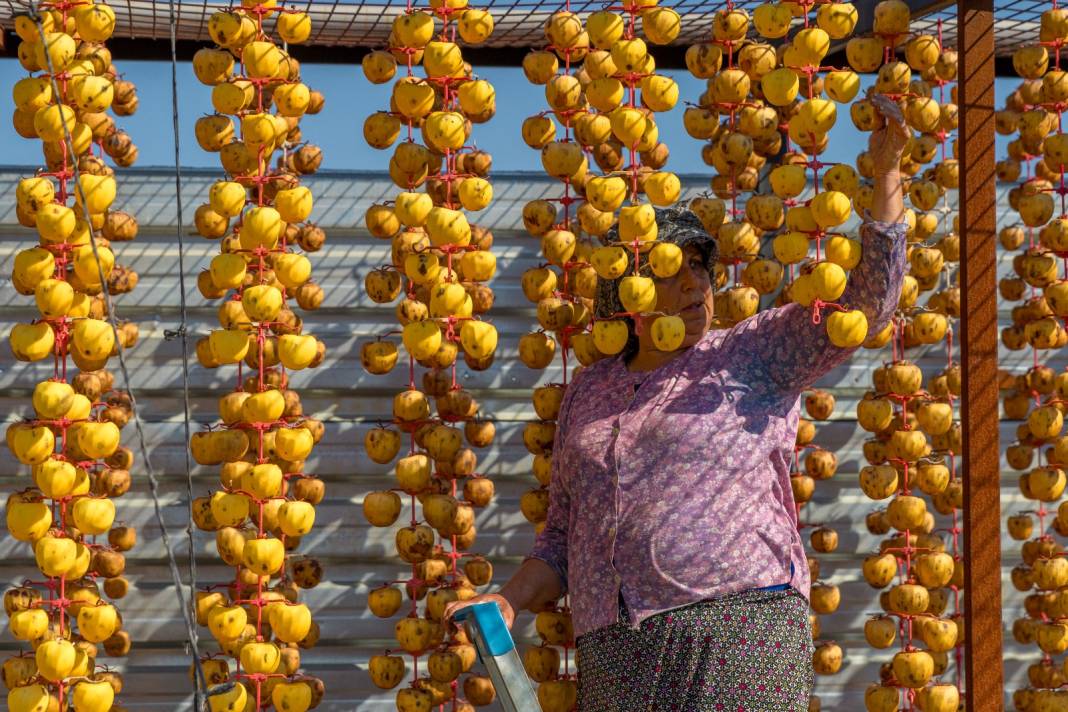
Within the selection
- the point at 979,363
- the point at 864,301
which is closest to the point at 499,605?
the point at 864,301

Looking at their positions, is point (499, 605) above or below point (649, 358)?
below

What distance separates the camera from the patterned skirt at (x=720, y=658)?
8.97 feet

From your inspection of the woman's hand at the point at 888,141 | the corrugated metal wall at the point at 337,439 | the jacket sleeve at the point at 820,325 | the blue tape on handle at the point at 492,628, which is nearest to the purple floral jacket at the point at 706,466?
the jacket sleeve at the point at 820,325

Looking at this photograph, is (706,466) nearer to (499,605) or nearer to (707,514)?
(707,514)

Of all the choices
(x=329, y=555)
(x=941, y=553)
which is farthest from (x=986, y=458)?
(x=329, y=555)

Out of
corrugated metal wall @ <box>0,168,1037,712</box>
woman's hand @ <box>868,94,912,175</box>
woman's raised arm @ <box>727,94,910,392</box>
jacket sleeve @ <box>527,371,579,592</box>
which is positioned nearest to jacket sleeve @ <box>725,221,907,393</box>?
woman's raised arm @ <box>727,94,910,392</box>

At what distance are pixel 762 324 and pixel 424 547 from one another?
3.28ft

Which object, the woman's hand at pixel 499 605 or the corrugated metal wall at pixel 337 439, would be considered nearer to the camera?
the woman's hand at pixel 499 605

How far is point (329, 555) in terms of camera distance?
14.2 feet

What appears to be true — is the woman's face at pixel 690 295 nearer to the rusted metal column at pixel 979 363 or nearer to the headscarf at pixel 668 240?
the headscarf at pixel 668 240

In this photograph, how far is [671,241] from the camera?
300cm

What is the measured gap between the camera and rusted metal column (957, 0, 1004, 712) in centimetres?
334

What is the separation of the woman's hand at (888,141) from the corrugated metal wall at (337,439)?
1889 millimetres

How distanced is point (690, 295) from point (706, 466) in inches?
16.5
